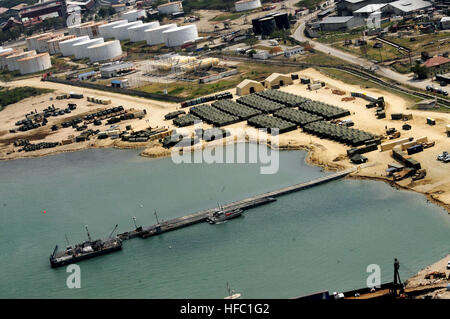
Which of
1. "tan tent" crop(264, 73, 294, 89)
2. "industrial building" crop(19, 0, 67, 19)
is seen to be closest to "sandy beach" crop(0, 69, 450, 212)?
"tan tent" crop(264, 73, 294, 89)

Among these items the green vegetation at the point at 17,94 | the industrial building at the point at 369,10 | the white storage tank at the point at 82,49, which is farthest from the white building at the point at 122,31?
the industrial building at the point at 369,10

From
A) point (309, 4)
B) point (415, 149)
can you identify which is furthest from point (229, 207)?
point (309, 4)

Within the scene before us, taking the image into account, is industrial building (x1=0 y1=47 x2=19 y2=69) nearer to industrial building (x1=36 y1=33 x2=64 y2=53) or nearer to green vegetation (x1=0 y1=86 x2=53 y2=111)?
industrial building (x1=36 y1=33 x2=64 y2=53)

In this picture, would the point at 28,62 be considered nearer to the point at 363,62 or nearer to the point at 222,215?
the point at 363,62

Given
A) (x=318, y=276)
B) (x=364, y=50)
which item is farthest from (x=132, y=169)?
(x=364, y=50)
